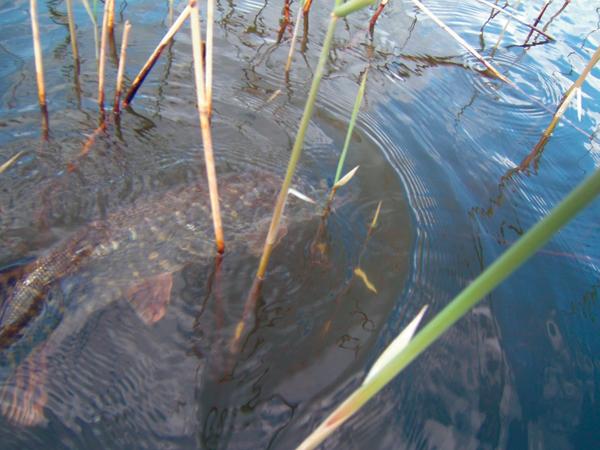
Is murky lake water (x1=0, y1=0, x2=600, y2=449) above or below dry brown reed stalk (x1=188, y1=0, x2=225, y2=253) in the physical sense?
below

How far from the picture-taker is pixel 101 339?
232 centimetres

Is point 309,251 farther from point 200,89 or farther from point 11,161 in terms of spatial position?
point 11,161

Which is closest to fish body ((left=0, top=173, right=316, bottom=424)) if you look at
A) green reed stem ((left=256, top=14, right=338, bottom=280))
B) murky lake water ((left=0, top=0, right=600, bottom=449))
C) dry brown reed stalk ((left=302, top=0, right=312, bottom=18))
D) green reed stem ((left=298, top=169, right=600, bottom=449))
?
murky lake water ((left=0, top=0, right=600, bottom=449))

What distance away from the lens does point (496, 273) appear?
2.79ft

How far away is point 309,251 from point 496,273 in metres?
2.17

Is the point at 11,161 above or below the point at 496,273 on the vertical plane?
below

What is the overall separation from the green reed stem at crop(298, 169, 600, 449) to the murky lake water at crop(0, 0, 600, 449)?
3.82ft

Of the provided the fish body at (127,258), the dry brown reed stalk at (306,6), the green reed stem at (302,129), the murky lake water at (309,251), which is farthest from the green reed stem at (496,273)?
the dry brown reed stalk at (306,6)

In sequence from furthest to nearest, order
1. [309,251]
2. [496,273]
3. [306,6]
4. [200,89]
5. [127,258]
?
1. [306,6]
2. [309,251]
3. [127,258]
4. [200,89]
5. [496,273]

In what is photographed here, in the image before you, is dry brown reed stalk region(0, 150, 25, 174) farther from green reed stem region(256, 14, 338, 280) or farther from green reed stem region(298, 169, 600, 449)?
green reed stem region(298, 169, 600, 449)

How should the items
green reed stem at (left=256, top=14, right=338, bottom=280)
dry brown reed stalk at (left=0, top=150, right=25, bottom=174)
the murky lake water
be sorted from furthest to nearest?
dry brown reed stalk at (left=0, top=150, right=25, bottom=174) → the murky lake water → green reed stem at (left=256, top=14, right=338, bottom=280)

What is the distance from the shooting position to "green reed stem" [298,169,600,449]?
73 cm

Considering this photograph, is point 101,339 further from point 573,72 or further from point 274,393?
point 573,72

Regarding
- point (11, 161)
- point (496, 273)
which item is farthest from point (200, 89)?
point (496, 273)
